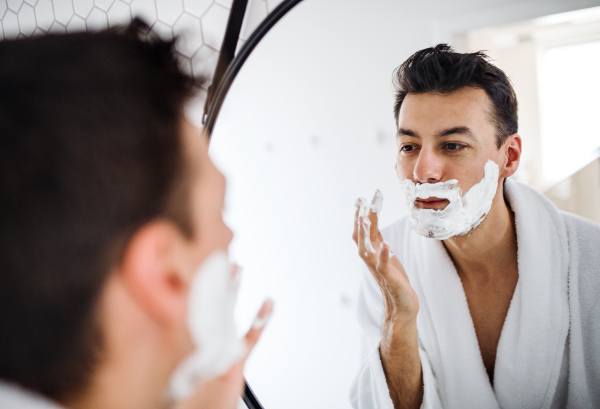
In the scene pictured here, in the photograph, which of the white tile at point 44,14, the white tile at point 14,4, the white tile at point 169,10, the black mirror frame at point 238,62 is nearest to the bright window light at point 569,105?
the black mirror frame at point 238,62

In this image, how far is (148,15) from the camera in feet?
2.69

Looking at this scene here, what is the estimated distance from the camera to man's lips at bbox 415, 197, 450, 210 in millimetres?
462

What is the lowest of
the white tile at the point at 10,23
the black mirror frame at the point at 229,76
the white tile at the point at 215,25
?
the black mirror frame at the point at 229,76

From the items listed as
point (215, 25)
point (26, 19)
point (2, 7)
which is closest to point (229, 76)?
point (215, 25)

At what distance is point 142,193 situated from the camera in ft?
0.90

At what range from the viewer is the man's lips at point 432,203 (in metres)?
0.46

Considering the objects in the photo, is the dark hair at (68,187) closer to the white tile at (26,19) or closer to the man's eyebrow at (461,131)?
the man's eyebrow at (461,131)

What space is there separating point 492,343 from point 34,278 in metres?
0.54

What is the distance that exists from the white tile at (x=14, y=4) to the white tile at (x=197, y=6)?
589mm

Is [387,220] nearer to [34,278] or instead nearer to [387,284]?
[387,284]

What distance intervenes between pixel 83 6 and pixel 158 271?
0.93m

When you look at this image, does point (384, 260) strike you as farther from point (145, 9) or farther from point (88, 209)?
point (145, 9)

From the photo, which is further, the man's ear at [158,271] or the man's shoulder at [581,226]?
the man's shoulder at [581,226]

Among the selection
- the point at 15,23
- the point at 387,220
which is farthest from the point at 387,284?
the point at 15,23
